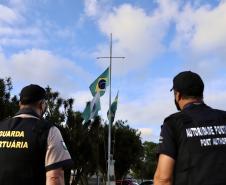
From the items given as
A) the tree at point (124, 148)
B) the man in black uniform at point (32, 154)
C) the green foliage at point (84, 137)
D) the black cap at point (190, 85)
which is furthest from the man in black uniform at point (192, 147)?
the tree at point (124, 148)

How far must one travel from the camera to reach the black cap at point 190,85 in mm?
4480

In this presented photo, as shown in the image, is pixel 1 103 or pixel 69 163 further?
pixel 1 103

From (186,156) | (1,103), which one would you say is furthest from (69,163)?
(1,103)

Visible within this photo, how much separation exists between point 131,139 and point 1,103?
3403cm

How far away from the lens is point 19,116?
4.93m

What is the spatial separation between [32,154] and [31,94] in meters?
0.55

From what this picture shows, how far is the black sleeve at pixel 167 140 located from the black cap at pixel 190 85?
29cm

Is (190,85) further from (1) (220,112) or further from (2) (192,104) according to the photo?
(1) (220,112)

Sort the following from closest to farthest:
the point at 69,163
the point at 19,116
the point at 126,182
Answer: the point at 69,163
the point at 19,116
the point at 126,182

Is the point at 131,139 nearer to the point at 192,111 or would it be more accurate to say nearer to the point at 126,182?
the point at 126,182

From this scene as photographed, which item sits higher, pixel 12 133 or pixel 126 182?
pixel 126 182

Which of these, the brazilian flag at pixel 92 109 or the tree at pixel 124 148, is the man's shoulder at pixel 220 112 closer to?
the brazilian flag at pixel 92 109

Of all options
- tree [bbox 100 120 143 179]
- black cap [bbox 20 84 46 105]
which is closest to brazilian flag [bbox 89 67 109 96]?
tree [bbox 100 120 143 179]

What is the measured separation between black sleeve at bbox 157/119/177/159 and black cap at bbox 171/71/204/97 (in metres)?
0.29
